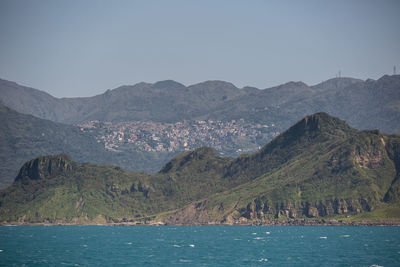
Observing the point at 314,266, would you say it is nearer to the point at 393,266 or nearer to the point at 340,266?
the point at 340,266

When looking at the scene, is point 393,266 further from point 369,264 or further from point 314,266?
point 314,266

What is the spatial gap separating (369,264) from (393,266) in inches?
288

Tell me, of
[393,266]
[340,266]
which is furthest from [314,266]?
[393,266]

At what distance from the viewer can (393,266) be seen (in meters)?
195

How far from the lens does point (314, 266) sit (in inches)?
7795

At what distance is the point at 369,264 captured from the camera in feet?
652

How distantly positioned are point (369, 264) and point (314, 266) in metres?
17.0

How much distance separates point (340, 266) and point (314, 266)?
7780 mm

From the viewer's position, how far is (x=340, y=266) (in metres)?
196

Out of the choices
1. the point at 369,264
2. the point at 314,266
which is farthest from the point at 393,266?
the point at 314,266

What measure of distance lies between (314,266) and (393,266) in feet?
76.9
